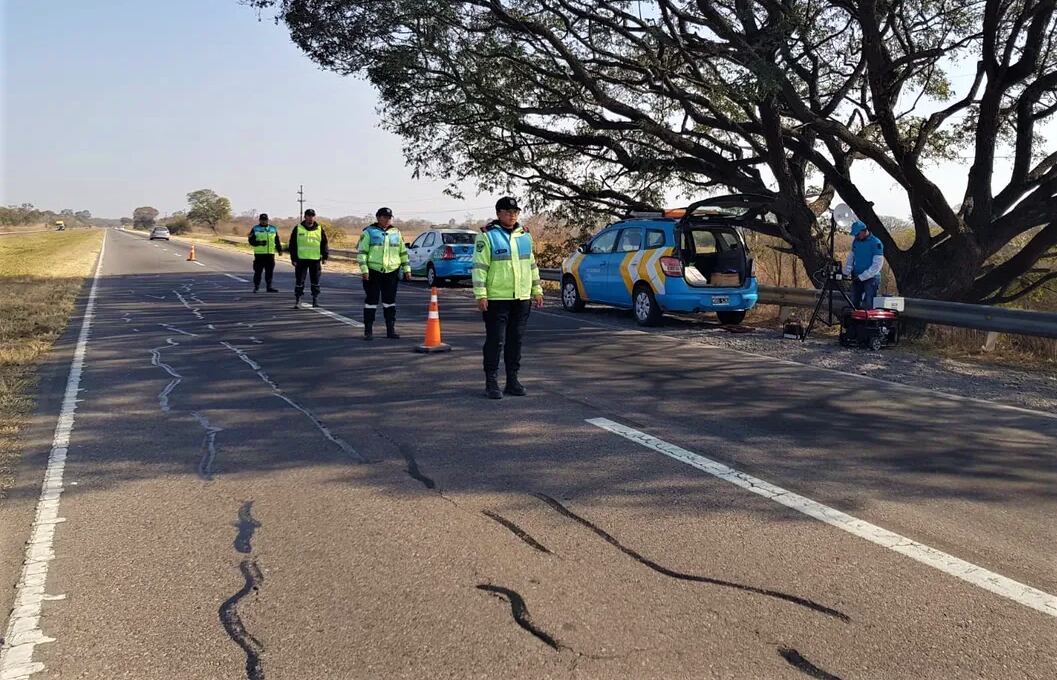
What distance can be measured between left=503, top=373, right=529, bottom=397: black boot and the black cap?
1.55 metres

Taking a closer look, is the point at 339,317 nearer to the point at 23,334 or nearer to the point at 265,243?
the point at 23,334

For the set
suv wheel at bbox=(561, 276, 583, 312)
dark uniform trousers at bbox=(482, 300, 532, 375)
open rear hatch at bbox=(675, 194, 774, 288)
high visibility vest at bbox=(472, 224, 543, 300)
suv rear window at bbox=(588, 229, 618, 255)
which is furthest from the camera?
suv wheel at bbox=(561, 276, 583, 312)

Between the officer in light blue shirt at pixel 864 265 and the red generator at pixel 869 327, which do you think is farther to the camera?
the officer in light blue shirt at pixel 864 265

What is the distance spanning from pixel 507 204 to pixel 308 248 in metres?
9.29

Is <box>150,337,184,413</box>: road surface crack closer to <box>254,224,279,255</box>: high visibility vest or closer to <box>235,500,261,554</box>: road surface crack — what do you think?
<box>235,500,261,554</box>: road surface crack

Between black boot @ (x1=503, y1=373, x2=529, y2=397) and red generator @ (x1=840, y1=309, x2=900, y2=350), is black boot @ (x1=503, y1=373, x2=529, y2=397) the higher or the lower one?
the lower one

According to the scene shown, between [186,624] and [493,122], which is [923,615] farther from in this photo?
[493,122]

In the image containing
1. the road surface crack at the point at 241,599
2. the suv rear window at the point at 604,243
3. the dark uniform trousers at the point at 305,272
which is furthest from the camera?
the dark uniform trousers at the point at 305,272

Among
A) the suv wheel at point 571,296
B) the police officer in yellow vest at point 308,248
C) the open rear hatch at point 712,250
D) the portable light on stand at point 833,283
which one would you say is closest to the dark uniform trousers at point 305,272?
the police officer in yellow vest at point 308,248

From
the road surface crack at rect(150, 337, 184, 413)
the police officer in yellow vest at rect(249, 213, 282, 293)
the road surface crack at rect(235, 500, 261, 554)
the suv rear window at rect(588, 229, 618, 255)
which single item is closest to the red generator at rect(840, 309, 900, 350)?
the suv rear window at rect(588, 229, 618, 255)

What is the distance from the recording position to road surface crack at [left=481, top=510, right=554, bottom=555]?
4.37m

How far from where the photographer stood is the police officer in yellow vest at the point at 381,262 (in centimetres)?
1191

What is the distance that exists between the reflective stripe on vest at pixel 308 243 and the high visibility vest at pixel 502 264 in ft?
29.4

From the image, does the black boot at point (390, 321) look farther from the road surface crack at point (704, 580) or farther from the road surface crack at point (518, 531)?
the road surface crack at point (704, 580)
